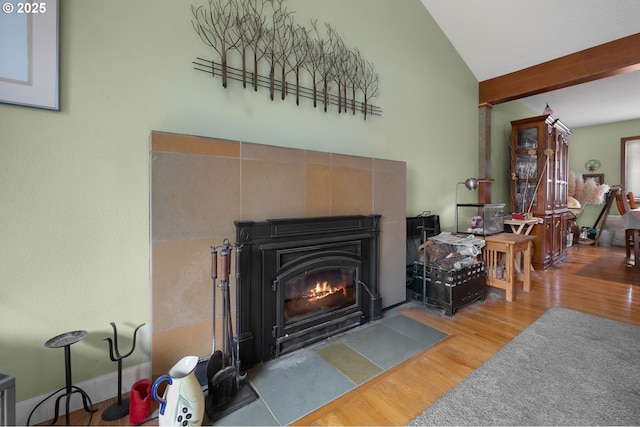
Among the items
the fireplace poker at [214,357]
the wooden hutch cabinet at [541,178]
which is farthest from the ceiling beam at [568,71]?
the fireplace poker at [214,357]

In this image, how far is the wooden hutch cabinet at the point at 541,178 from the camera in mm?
3953

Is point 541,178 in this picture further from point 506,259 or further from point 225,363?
point 225,363

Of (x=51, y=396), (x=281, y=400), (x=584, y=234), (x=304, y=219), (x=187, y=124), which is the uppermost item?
(x=187, y=124)

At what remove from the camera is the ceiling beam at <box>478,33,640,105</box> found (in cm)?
280

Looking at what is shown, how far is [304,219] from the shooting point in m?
1.85

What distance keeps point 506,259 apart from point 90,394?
3.38 m

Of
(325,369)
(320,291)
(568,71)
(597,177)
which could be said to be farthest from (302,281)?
(597,177)

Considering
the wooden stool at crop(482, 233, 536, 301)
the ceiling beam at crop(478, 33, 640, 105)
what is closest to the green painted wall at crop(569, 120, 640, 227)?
the ceiling beam at crop(478, 33, 640, 105)

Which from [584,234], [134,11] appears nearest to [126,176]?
[134,11]

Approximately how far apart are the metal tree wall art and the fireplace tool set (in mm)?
1134

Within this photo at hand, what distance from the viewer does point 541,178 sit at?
3.97 meters

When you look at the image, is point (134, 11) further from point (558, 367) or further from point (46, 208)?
point (558, 367)

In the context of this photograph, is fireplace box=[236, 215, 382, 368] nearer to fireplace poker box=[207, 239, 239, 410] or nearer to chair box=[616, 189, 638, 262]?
fireplace poker box=[207, 239, 239, 410]

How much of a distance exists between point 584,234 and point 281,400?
7.55 m
